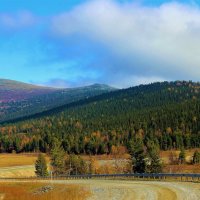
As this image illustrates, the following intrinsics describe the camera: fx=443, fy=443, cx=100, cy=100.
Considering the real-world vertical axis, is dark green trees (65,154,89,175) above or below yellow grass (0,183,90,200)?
above

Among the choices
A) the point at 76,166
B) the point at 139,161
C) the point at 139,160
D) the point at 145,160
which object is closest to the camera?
the point at 139,160

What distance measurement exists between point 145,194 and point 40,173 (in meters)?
77.9

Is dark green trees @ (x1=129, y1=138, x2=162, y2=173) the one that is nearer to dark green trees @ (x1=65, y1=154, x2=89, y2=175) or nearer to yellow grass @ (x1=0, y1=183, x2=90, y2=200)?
yellow grass @ (x1=0, y1=183, x2=90, y2=200)

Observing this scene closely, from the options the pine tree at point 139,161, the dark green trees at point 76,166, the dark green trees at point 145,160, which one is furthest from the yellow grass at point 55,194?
the dark green trees at point 76,166

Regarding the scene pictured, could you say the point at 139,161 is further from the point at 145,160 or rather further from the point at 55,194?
the point at 55,194

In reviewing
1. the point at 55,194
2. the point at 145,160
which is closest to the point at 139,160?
the point at 145,160

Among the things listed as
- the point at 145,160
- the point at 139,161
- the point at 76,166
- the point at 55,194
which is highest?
the point at 145,160

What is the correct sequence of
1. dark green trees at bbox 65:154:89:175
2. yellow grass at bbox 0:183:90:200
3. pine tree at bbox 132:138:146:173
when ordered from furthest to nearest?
dark green trees at bbox 65:154:89:175 → pine tree at bbox 132:138:146:173 → yellow grass at bbox 0:183:90:200

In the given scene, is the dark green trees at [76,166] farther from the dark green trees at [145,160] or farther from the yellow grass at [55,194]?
the yellow grass at [55,194]

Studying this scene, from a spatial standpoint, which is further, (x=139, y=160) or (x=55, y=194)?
(x=139, y=160)

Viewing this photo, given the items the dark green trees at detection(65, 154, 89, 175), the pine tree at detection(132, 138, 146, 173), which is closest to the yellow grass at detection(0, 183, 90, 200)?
the pine tree at detection(132, 138, 146, 173)

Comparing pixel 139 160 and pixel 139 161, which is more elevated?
pixel 139 160

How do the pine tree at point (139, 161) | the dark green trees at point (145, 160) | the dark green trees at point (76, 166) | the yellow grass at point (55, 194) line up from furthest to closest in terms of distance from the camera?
the dark green trees at point (76, 166)
the pine tree at point (139, 161)
the dark green trees at point (145, 160)
the yellow grass at point (55, 194)

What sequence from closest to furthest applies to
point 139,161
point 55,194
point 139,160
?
1. point 55,194
2. point 139,160
3. point 139,161
